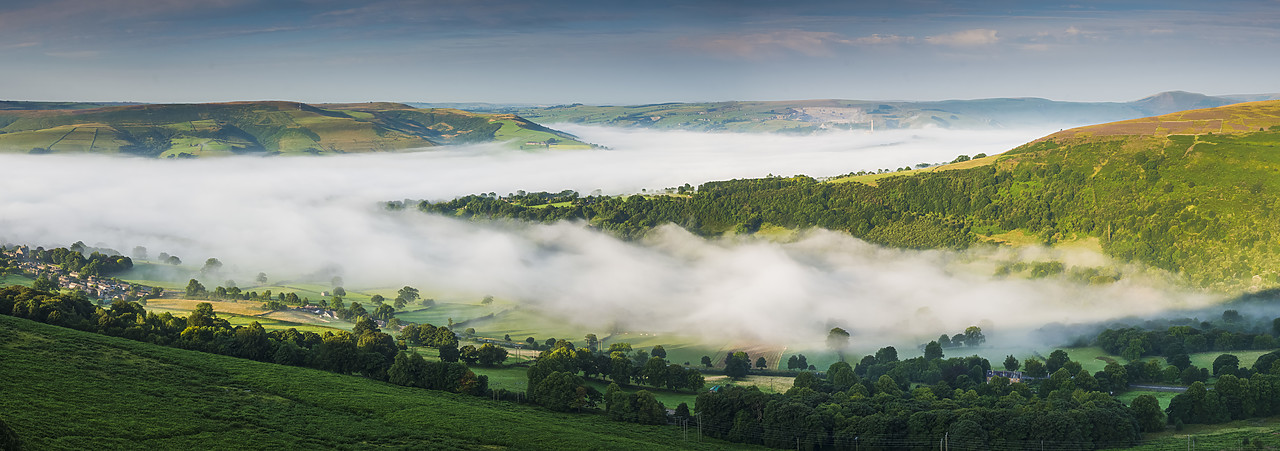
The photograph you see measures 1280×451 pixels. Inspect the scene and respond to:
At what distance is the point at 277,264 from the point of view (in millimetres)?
133000

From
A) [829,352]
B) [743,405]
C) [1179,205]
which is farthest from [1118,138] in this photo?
[743,405]

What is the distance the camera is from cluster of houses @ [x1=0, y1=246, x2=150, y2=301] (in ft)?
313

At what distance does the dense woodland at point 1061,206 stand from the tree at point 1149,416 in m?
53.5

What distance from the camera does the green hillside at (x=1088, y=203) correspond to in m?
100

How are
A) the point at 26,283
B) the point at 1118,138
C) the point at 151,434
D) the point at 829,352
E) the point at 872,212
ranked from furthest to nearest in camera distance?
1. the point at 872,212
2. the point at 1118,138
3. the point at 26,283
4. the point at 829,352
5. the point at 151,434

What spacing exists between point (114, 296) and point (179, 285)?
14.0m

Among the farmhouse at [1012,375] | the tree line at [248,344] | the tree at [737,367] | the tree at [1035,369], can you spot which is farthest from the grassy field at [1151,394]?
the tree line at [248,344]

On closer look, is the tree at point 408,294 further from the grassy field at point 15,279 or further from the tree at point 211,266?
the grassy field at point 15,279

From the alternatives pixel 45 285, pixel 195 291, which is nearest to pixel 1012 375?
pixel 195 291

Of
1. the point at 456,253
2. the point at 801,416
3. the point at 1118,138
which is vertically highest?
the point at 1118,138

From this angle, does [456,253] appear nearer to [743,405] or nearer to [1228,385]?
[743,405]

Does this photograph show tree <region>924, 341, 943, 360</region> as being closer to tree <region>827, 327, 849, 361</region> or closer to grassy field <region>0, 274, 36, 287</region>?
tree <region>827, 327, 849, 361</region>

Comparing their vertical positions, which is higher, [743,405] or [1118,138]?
[1118,138]

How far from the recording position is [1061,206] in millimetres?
118000
